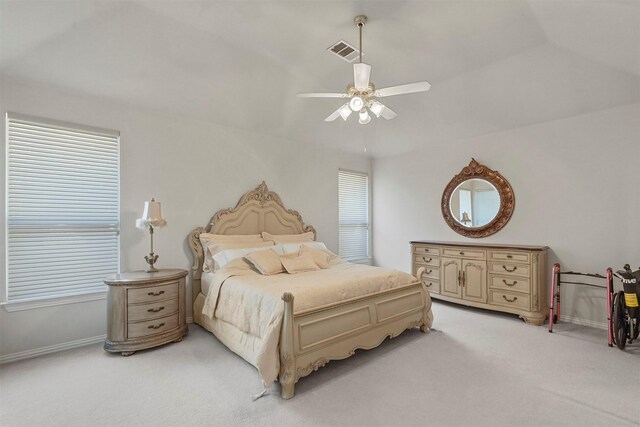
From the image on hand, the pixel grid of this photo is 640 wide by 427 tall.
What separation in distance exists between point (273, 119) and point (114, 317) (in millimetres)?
3130

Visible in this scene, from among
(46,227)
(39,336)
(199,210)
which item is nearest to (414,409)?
(199,210)

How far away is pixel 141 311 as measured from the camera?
3.07 meters

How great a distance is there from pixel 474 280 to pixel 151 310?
4.18 metres

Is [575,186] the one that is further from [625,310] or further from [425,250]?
[425,250]

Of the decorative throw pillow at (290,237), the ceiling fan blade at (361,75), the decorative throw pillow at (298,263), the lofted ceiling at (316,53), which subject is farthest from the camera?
the decorative throw pillow at (290,237)

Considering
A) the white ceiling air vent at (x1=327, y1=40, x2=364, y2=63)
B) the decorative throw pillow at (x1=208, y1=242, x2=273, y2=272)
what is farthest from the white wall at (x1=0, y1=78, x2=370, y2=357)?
the white ceiling air vent at (x1=327, y1=40, x2=364, y2=63)

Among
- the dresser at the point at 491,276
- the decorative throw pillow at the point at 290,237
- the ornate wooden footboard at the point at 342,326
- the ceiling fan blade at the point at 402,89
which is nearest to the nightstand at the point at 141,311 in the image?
the decorative throw pillow at the point at 290,237

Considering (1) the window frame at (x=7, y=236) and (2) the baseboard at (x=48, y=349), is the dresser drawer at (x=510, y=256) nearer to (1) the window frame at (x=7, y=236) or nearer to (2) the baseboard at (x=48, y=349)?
(1) the window frame at (x=7, y=236)

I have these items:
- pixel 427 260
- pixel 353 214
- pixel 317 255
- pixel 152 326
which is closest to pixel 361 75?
pixel 317 255

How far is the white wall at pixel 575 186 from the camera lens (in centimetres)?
360

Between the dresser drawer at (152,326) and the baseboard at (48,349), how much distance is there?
2.26 feet

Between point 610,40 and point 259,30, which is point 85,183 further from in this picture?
point 610,40

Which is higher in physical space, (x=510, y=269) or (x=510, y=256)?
(x=510, y=256)

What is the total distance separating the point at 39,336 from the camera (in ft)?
9.96
